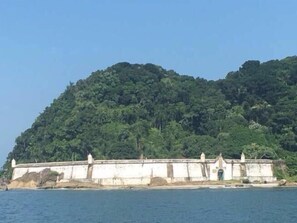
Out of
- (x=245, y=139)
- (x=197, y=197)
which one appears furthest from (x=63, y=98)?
(x=197, y=197)

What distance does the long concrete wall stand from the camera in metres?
85.7

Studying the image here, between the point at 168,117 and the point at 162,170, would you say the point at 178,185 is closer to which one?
the point at 162,170

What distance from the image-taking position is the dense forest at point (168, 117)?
320 ft

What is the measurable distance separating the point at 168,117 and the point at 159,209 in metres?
55.3

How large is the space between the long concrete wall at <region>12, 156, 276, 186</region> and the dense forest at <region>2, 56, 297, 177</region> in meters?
4.44

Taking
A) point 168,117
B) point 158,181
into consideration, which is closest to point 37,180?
point 158,181

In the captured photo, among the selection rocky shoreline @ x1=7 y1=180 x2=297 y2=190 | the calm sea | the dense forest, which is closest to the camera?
the calm sea

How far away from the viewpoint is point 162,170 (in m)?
85.4

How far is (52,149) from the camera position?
337 feet

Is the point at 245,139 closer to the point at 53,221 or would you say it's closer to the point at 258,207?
the point at 258,207

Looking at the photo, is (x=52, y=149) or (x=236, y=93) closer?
(x=52, y=149)

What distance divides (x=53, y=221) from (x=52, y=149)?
2277 inches

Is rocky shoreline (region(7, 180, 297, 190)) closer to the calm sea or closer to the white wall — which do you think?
the white wall

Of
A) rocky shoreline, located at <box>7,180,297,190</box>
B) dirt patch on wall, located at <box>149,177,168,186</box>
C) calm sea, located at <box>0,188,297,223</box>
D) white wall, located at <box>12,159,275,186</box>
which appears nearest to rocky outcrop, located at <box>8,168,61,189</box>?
rocky shoreline, located at <box>7,180,297,190</box>
